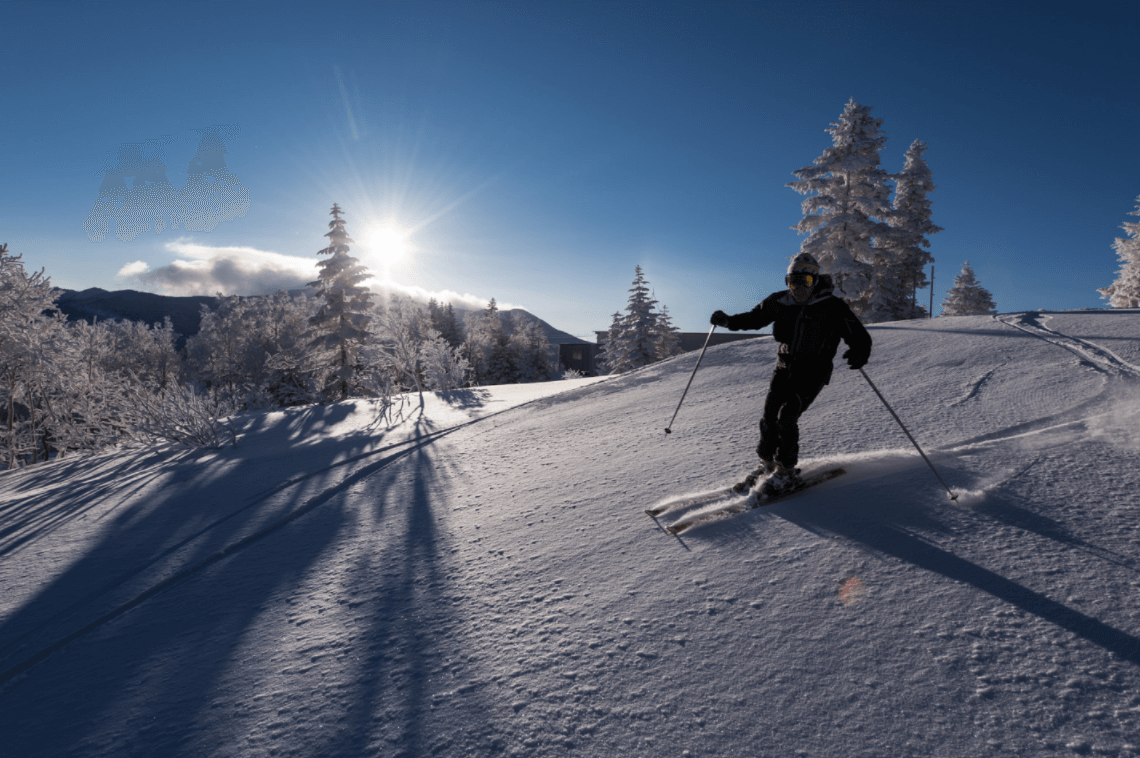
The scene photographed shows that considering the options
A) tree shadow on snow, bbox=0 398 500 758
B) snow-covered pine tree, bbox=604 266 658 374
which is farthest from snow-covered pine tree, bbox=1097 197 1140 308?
tree shadow on snow, bbox=0 398 500 758

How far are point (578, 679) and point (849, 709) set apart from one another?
911mm

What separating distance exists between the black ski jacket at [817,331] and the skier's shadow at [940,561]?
883mm

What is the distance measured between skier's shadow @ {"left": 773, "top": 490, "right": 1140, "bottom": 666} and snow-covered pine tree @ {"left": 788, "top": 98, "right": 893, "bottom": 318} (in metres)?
18.5

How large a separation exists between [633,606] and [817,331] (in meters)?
2.02

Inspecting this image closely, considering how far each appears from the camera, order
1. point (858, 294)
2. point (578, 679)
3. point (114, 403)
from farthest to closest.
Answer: point (858, 294) < point (114, 403) < point (578, 679)

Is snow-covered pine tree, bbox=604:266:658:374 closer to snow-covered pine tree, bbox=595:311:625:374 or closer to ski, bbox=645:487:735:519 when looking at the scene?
snow-covered pine tree, bbox=595:311:625:374

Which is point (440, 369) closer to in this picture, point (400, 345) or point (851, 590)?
point (400, 345)

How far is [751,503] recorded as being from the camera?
9.51 feet

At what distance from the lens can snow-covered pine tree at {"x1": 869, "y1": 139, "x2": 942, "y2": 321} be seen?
21.3 metres

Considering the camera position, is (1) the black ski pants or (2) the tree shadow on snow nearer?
(2) the tree shadow on snow

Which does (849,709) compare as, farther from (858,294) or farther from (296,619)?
(858,294)

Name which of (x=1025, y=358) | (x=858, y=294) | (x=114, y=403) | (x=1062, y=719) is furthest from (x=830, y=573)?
(x=858, y=294)

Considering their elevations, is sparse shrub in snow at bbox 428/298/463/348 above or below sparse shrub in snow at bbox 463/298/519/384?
above

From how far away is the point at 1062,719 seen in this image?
139 cm
